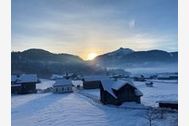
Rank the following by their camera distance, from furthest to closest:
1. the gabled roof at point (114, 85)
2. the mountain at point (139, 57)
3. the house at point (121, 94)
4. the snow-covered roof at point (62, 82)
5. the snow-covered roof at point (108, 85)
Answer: the snow-covered roof at point (62, 82)
the snow-covered roof at point (108, 85)
the gabled roof at point (114, 85)
the house at point (121, 94)
the mountain at point (139, 57)

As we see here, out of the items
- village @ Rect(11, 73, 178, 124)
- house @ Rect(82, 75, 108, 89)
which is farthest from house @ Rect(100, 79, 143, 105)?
house @ Rect(82, 75, 108, 89)

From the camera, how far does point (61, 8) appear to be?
2836mm

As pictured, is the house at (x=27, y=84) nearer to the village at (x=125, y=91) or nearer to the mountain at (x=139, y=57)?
the village at (x=125, y=91)

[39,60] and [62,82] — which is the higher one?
[39,60]

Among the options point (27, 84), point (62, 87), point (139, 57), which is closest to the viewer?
point (139, 57)

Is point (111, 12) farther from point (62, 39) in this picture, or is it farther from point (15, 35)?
point (15, 35)

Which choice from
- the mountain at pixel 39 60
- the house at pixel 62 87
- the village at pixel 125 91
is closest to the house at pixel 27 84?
the village at pixel 125 91

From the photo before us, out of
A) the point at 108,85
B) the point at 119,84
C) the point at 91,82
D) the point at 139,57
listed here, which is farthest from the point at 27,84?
the point at 139,57

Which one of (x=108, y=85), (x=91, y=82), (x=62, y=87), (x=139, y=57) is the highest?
(x=139, y=57)

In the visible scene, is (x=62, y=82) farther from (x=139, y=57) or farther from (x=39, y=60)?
(x=139, y=57)

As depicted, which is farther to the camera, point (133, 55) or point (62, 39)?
point (133, 55)

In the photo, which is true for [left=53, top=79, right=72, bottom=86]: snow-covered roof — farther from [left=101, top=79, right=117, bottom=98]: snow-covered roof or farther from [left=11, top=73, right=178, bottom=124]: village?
[left=101, top=79, right=117, bottom=98]: snow-covered roof
